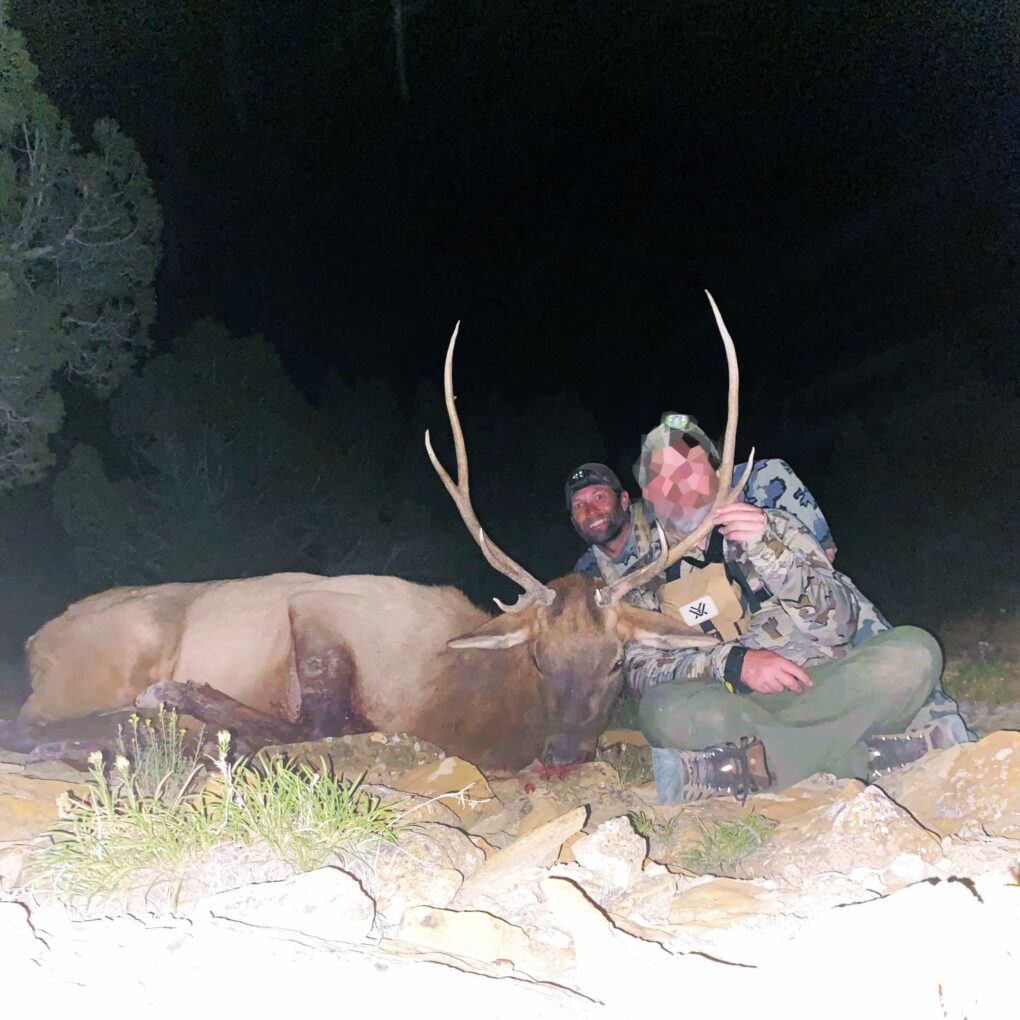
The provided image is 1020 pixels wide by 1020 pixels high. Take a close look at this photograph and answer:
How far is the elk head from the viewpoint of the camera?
423 centimetres

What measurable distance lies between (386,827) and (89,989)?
1047mm

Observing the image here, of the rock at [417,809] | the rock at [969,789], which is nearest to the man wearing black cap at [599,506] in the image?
the rock at [417,809]

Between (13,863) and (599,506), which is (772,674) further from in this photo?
(13,863)

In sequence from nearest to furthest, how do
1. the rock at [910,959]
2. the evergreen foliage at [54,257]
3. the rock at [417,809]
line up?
the rock at [910,959] < the rock at [417,809] < the evergreen foliage at [54,257]

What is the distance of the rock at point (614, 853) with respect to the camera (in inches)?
98.5

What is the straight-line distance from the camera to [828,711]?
365 cm

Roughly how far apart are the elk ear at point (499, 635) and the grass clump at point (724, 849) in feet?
4.90

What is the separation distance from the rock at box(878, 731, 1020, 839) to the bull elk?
1122 mm

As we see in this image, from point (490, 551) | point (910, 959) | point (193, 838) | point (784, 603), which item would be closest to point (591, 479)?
point (490, 551)

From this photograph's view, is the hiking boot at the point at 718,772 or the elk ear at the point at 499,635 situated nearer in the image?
the hiking boot at the point at 718,772

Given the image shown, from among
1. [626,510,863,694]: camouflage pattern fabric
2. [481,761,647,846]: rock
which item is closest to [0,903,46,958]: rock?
[481,761,647,846]: rock

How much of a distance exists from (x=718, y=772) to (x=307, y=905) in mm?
Result: 2065

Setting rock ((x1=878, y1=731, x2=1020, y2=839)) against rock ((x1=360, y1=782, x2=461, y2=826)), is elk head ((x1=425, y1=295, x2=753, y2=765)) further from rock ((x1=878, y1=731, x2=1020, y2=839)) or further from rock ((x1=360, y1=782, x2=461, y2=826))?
rock ((x1=878, y1=731, x2=1020, y2=839))

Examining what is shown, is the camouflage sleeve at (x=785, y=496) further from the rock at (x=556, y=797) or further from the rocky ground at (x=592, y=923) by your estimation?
the rock at (x=556, y=797)
